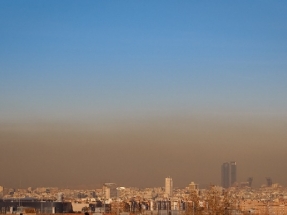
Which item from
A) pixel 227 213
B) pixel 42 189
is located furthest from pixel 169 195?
pixel 227 213

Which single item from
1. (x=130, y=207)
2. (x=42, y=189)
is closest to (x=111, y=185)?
(x=42, y=189)

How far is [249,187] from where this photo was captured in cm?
11231

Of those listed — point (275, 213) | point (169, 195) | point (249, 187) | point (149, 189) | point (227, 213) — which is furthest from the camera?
point (149, 189)

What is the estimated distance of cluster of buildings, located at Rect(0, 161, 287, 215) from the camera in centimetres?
5906

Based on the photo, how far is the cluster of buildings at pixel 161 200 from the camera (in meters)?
59.1

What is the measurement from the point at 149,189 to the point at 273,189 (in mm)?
30678

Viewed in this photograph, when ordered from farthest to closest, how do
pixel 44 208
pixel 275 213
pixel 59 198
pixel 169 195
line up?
pixel 169 195
pixel 59 198
pixel 44 208
pixel 275 213

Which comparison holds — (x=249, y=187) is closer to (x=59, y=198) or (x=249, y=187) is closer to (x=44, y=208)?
(x=59, y=198)

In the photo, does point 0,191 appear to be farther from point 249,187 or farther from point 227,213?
point 227,213

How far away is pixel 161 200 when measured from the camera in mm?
102688

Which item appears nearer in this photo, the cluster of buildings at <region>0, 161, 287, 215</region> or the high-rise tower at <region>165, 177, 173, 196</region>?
the cluster of buildings at <region>0, 161, 287, 215</region>

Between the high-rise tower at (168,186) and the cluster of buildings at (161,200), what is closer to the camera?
the cluster of buildings at (161,200)

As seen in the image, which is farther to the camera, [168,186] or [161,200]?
[168,186]

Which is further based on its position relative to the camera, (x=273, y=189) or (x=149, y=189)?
(x=149, y=189)
